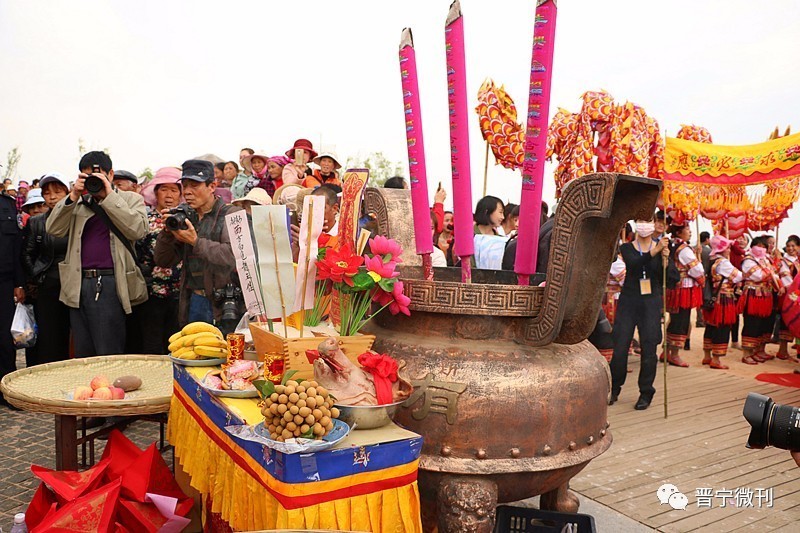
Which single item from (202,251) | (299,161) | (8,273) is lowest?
(8,273)

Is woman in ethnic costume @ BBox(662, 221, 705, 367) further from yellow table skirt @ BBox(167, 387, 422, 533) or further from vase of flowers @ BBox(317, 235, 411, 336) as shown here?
yellow table skirt @ BBox(167, 387, 422, 533)

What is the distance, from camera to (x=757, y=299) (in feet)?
27.9

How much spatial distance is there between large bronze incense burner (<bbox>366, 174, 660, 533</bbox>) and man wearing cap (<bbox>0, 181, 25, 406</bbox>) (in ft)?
13.8

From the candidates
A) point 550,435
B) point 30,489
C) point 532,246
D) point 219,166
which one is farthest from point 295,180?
point 550,435

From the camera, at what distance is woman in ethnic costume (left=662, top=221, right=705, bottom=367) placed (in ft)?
26.3

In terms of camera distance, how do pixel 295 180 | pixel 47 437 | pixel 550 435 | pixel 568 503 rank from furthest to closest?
pixel 295 180
pixel 47 437
pixel 568 503
pixel 550 435

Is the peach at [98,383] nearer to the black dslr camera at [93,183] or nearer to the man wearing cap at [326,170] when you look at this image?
the black dslr camera at [93,183]

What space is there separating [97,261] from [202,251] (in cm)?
132

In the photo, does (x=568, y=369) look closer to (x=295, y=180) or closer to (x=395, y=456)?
(x=395, y=456)

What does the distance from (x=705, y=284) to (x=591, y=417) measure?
7041 millimetres

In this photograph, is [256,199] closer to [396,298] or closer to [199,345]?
[199,345]

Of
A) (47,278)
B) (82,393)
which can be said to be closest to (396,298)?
(82,393)

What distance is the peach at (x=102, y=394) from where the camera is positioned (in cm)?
294

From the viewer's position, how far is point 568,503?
289cm
